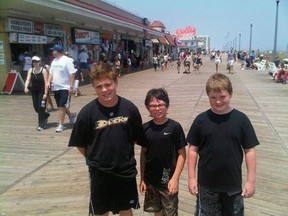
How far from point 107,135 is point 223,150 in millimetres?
856

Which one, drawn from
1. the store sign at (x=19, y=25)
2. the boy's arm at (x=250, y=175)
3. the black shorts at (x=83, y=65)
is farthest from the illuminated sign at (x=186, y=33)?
the boy's arm at (x=250, y=175)

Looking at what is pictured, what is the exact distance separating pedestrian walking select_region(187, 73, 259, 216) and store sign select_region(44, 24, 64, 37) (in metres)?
14.6

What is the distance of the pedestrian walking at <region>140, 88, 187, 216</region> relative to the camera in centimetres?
301

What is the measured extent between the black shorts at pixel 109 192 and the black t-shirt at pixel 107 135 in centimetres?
6

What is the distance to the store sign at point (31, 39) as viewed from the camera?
46.7ft

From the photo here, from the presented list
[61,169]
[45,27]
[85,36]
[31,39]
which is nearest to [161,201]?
[61,169]

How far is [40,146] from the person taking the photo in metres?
6.74

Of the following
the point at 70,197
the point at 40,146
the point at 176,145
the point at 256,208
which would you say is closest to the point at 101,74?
the point at 176,145

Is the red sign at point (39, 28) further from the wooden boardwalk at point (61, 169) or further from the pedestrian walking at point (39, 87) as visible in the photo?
the pedestrian walking at point (39, 87)

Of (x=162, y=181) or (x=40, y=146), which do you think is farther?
(x=40, y=146)

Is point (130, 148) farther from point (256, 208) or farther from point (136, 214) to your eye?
point (256, 208)

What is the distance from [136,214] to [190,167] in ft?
4.43

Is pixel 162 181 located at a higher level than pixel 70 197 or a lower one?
higher

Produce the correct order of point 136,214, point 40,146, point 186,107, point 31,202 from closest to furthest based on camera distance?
1. point 136,214
2. point 31,202
3. point 40,146
4. point 186,107
